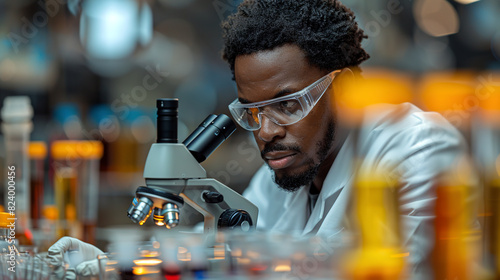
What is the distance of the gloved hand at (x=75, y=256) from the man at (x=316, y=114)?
50 centimetres

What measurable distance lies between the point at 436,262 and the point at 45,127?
2.10 m

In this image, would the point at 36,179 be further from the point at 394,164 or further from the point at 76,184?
the point at 394,164

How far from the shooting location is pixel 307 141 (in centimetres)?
144

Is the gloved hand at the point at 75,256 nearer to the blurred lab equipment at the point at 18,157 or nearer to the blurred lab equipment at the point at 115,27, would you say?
the blurred lab equipment at the point at 18,157

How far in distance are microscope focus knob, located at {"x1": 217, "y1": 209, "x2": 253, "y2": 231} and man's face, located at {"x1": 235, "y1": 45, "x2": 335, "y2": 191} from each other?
17 centimetres

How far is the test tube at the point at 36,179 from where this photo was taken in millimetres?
1879

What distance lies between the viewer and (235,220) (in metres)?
1.33

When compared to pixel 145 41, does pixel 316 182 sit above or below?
below

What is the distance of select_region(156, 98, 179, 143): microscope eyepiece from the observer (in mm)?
1267

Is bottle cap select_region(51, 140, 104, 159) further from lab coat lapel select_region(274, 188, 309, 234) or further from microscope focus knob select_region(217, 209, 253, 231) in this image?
microscope focus knob select_region(217, 209, 253, 231)

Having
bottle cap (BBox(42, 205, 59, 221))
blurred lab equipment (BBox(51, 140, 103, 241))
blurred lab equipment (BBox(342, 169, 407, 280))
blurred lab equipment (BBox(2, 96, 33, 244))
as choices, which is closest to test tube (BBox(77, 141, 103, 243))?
blurred lab equipment (BBox(51, 140, 103, 241))

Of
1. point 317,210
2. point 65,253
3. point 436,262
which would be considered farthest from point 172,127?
point 436,262

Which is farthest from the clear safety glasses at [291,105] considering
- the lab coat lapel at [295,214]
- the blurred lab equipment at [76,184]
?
the blurred lab equipment at [76,184]

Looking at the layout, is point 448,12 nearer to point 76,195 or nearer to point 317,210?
point 317,210
